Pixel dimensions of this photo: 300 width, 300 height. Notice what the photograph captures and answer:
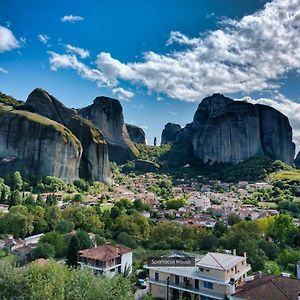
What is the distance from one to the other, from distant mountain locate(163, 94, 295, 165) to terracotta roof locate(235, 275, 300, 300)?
124 meters

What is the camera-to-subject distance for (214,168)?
148250 mm

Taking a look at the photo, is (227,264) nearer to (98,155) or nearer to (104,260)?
(104,260)

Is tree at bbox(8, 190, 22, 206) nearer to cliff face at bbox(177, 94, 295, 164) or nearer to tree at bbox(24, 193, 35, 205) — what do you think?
tree at bbox(24, 193, 35, 205)

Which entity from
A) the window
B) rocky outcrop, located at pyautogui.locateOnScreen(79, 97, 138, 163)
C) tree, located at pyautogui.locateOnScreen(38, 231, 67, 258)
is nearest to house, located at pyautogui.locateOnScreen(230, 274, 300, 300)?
the window

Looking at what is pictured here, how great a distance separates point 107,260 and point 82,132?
73502mm

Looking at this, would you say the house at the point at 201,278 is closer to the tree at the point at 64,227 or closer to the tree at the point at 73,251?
the tree at the point at 73,251

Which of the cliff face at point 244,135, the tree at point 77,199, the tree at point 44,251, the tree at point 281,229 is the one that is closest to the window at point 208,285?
the tree at point 44,251

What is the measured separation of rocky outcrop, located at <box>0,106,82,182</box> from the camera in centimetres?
8519

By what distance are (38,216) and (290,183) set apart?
77.1 metres

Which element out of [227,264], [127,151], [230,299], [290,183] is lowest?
[230,299]

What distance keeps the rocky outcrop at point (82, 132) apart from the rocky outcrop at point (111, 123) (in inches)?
1509

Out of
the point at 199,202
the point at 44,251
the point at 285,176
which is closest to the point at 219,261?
the point at 44,251

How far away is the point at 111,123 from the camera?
5812 inches

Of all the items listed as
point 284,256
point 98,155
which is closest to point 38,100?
point 98,155
